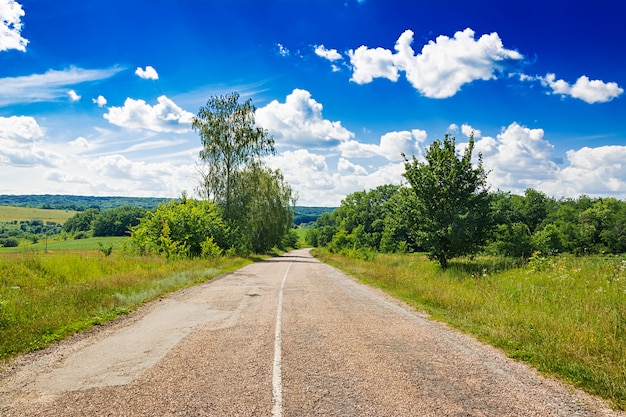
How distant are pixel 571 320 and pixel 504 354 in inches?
89.9

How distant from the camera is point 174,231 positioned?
32625 millimetres

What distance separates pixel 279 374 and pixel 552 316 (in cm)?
706

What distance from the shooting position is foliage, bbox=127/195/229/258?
3105 centimetres

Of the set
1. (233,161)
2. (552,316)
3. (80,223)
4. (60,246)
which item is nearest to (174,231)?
(233,161)

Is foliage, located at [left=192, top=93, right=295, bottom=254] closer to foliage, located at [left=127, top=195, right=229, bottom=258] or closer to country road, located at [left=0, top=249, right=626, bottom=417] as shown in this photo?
A: foliage, located at [left=127, top=195, right=229, bottom=258]

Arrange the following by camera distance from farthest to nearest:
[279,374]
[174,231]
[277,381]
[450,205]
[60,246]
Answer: [60,246], [174,231], [450,205], [279,374], [277,381]

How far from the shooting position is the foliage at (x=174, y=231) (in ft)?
102

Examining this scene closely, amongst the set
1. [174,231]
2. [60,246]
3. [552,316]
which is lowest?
[60,246]

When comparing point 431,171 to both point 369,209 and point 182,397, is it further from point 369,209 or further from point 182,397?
point 369,209

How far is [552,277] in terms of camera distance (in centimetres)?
1480

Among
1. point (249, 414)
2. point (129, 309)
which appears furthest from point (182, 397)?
point (129, 309)

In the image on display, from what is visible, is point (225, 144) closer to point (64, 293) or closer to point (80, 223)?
point (64, 293)

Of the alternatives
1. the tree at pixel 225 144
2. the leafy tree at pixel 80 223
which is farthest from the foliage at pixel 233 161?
the leafy tree at pixel 80 223

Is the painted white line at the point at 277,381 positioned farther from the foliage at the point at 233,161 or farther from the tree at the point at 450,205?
the foliage at the point at 233,161
